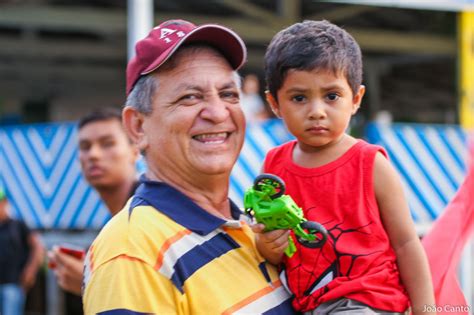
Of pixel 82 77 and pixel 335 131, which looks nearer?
pixel 335 131

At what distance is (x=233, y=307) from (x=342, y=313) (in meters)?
0.34

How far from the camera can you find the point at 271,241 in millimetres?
2357

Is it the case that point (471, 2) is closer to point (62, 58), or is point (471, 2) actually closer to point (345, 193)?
point (345, 193)

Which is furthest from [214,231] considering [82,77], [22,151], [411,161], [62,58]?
[82,77]

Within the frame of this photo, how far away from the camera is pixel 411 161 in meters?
8.31

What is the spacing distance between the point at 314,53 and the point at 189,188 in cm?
54

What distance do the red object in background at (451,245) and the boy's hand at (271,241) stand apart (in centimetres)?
61

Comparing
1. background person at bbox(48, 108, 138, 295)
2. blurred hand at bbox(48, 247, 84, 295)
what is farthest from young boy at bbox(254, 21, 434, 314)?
background person at bbox(48, 108, 138, 295)

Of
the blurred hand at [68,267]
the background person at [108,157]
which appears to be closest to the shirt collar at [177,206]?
the blurred hand at [68,267]

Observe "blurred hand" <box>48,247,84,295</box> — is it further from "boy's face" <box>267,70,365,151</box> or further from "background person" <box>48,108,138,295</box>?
"boy's face" <box>267,70,365,151</box>

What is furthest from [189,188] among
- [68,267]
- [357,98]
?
[68,267]

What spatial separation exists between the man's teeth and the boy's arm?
455 mm

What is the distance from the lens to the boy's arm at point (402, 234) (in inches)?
93.6

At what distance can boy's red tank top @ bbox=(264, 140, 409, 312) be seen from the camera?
237cm
